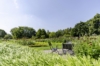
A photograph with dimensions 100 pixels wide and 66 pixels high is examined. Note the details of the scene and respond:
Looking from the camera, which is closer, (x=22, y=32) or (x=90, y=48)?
(x=90, y=48)

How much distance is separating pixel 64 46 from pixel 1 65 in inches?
466

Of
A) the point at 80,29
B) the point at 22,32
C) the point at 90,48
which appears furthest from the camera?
the point at 22,32

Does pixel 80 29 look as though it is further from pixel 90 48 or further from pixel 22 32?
pixel 90 48

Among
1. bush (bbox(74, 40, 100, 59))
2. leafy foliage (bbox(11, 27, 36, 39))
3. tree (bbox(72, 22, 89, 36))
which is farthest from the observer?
leafy foliage (bbox(11, 27, 36, 39))

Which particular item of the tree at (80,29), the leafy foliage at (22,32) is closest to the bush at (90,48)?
the tree at (80,29)

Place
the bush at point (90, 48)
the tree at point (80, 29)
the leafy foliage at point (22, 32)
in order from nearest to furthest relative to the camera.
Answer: the bush at point (90, 48)
the tree at point (80, 29)
the leafy foliage at point (22, 32)

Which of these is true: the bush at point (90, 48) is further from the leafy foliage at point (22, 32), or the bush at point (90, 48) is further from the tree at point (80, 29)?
the leafy foliage at point (22, 32)

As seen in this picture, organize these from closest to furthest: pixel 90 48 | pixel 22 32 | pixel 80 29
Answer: pixel 90 48 < pixel 80 29 < pixel 22 32

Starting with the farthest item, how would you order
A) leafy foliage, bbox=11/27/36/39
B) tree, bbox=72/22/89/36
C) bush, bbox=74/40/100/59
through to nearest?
leafy foliage, bbox=11/27/36/39 → tree, bbox=72/22/89/36 → bush, bbox=74/40/100/59

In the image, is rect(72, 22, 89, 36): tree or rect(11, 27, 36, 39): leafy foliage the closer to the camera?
rect(72, 22, 89, 36): tree

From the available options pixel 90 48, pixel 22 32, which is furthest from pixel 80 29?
pixel 90 48

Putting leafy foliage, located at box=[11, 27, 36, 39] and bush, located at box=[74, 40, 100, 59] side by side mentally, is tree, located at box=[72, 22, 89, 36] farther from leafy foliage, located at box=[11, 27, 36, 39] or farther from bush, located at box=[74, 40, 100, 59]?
bush, located at box=[74, 40, 100, 59]

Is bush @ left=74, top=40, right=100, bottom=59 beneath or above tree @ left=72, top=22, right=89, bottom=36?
beneath

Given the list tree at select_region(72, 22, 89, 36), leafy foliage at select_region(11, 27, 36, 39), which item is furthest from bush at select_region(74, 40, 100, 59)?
leafy foliage at select_region(11, 27, 36, 39)
